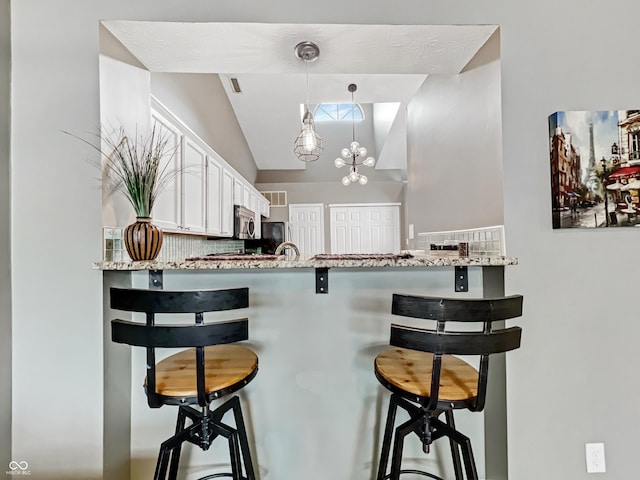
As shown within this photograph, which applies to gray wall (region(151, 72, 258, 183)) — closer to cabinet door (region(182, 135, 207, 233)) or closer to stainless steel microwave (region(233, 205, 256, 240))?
cabinet door (region(182, 135, 207, 233))

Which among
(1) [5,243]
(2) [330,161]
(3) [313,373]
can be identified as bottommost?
(3) [313,373]

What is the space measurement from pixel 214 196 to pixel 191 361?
6.59 ft

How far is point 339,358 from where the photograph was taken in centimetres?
162

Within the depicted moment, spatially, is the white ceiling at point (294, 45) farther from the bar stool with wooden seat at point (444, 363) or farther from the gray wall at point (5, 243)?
the bar stool with wooden seat at point (444, 363)

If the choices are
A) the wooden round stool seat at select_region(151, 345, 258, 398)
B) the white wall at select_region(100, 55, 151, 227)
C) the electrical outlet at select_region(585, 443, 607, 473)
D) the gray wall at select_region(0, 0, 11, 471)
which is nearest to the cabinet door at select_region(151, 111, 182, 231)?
the white wall at select_region(100, 55, 151, 227)

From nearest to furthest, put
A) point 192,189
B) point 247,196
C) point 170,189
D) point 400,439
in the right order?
1. point 400,439
2. point 170,189
3. point 192,189
4. point 247,196

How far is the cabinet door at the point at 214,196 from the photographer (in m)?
2.90

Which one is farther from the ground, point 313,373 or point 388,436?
point 313,373

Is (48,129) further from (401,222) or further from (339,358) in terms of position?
(401,222)

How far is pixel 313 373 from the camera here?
5.32 ft

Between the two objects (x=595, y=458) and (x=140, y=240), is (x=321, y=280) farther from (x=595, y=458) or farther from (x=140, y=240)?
(x=595, y=458)

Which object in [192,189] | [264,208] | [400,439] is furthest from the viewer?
[264,208]

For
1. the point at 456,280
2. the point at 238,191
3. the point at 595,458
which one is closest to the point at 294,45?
the point at 456,280

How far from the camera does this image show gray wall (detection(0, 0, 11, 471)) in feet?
4.46
